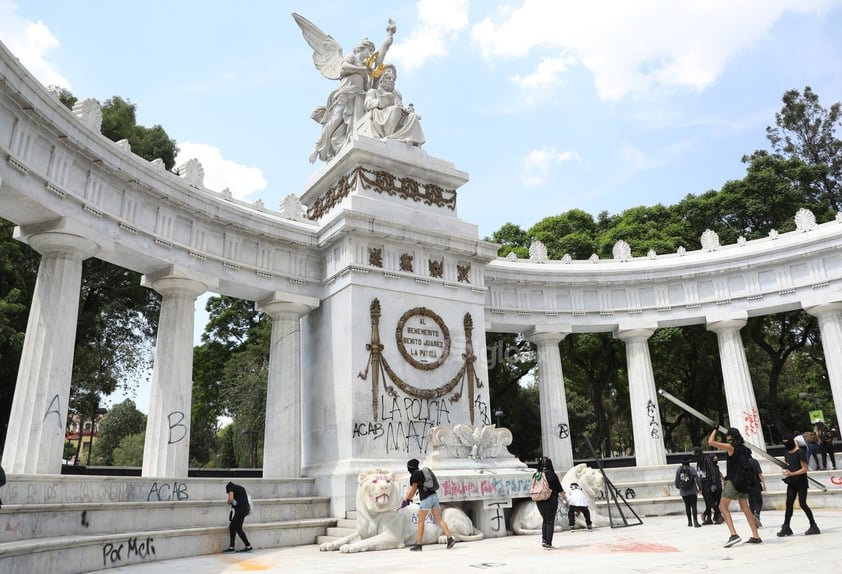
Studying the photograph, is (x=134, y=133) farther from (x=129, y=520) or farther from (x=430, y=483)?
(x=430, y=483)

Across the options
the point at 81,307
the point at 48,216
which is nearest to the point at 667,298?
the point at 48,216

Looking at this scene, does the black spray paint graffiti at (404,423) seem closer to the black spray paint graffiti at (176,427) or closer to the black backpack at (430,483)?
the black spray paint graffiti at (176,427)

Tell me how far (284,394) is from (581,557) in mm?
13496

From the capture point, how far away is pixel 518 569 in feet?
34.9

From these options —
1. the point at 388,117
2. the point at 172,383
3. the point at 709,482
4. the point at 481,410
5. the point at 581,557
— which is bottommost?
the point at 581,557

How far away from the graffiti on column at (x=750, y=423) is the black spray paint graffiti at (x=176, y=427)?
2395 centimetres

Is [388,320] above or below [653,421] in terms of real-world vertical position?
above

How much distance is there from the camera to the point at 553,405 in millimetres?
30547

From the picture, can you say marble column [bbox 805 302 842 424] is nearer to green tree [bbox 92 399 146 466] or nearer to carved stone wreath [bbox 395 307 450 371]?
carved stone wreath [bbox 395 307 450 371]

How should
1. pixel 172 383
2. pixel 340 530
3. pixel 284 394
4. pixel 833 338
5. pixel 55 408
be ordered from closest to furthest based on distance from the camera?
pixel 55 408 < pixel 340 530 < pixel 172 383 < pixel 284 394 < pixel 833 338

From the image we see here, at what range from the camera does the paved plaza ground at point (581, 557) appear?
1027 cm

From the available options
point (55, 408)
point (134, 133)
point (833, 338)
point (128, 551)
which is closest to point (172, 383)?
point (55, 408)

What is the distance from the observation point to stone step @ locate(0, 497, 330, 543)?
12.9 meters

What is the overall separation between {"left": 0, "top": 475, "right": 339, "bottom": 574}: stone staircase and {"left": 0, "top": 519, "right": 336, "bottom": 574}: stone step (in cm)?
2
